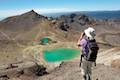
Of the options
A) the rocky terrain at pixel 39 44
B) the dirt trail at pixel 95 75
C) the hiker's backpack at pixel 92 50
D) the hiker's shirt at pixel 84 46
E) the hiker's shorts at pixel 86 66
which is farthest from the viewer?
the rocky terrain at pixel 39 44

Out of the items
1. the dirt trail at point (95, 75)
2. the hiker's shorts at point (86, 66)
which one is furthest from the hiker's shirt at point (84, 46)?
the dirt trail at point (95, 75)

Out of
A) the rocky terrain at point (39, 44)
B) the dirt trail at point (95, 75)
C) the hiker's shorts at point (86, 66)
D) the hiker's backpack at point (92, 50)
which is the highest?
the hiker's backpack at point (92, 50)

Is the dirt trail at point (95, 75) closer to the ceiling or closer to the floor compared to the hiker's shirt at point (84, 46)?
closer to the floor

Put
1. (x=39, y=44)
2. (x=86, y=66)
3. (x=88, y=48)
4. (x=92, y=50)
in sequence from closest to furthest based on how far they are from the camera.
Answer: (x=92, y=50) → (x=88, y=48) → (x=86, y=66) → (x=39, y=44)

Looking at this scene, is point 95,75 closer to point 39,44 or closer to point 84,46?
point 84,46

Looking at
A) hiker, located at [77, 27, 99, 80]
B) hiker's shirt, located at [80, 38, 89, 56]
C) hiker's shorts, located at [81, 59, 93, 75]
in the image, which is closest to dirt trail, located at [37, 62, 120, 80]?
hiker's shorts, located at [81, 59, 93, 75]

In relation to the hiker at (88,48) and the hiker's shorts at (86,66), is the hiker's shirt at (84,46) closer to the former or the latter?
the hiker at (88,48)

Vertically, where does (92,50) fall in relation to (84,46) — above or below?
below

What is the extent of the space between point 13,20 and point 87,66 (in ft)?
340

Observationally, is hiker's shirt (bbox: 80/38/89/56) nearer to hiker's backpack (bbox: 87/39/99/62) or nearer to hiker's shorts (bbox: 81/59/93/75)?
hiker's backpack (bbox: 87/39/99/62)

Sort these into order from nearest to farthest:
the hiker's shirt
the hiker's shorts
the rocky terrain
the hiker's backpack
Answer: the hiker's backpack < the hiker's shirt < the hiker's shorts < the rocky terrain

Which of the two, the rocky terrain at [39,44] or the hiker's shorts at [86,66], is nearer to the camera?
the hiker's shorts at [86,66]

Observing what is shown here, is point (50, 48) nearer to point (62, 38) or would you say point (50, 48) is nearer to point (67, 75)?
point (62, 38)

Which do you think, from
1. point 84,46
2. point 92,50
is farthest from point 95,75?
point 92,50
